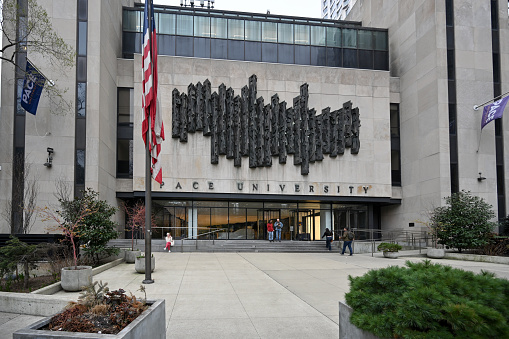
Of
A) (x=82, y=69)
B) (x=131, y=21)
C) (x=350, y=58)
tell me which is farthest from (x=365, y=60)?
(x=82, y=69)

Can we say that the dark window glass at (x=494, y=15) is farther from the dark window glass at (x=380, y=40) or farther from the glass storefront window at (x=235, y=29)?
the glass storefront window at (x=235, y=29)

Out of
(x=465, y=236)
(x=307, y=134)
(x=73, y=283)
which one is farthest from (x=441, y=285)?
(x=307, y=134)

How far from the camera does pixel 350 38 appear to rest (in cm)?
3691

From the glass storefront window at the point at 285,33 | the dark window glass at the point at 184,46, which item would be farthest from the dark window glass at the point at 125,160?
the glass storefront window at the point at 285,33

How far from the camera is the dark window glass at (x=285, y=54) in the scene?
35406 millimetres

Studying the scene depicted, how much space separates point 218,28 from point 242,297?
28392 millimetres

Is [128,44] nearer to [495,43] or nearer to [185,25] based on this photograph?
[185,25]

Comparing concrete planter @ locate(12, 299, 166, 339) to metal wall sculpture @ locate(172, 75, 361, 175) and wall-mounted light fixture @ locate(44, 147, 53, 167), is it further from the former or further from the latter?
metal wall sculpture @ locate(172, 75, 361, 175)

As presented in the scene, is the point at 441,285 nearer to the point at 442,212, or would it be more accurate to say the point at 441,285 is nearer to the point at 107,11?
the point at 442,212

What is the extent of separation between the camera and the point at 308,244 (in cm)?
3028

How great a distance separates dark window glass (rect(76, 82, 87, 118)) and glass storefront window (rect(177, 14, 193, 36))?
980 centimetres

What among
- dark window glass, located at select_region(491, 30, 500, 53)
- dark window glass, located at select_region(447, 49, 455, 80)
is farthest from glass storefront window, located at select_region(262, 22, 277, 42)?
dark window glass, located at select_region(491, 30, 500, 53)

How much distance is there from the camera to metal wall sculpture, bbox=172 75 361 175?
106ft

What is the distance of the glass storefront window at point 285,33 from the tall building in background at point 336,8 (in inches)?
2771
